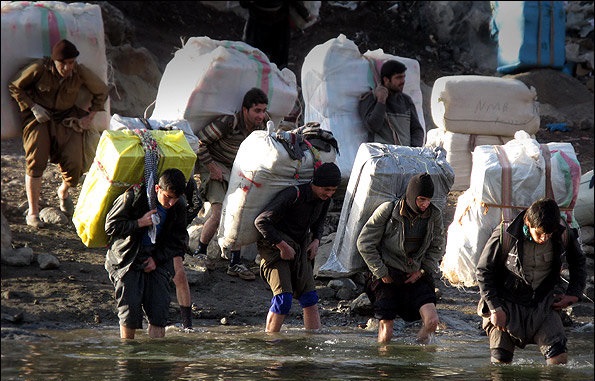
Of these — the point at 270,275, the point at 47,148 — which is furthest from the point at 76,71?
the point at 270,275

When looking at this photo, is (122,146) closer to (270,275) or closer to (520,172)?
(270,275)

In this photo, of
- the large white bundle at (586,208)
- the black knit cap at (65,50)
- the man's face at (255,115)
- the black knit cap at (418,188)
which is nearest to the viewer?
the black knit cap at (418,188)

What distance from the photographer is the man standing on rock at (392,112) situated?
11094 millimetres

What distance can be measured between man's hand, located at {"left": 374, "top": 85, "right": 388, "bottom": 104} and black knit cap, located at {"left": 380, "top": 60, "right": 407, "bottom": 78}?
0.38 ft

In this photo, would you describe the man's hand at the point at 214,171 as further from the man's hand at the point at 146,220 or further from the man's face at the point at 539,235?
the man's face at the point at 539,235

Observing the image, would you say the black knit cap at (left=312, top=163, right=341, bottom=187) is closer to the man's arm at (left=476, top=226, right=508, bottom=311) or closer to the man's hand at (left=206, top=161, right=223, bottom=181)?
the man's arm at (left=476, top=226, right=508, bottom=311)

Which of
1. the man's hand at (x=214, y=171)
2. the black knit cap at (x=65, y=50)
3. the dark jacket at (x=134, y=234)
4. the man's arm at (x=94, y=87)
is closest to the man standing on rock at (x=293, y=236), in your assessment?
the dark jacket at (x=134, y=234)

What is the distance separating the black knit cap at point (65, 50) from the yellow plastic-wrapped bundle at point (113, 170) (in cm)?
152

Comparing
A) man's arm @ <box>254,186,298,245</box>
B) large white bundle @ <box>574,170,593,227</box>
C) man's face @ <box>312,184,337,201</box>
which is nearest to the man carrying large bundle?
man's arm @ <box>254,186,298,245</box>

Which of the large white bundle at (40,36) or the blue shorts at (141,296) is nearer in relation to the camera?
the blue shorts at (141,296)

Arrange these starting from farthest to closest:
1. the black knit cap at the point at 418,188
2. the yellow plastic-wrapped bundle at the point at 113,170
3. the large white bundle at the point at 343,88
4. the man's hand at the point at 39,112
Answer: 1. the large white bundle at the point at 343,88
2. the man's hand at the point at 39,112
3. the black knit cap at the point at 418,188
4. the yellow plastic-wrapped bundle at the point at 113,170

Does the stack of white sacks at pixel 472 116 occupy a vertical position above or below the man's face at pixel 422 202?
above

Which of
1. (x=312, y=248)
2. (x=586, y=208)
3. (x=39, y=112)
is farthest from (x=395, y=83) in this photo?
(x=39, y=112)

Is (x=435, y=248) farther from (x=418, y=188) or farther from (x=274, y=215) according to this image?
(x=274, y=215)
